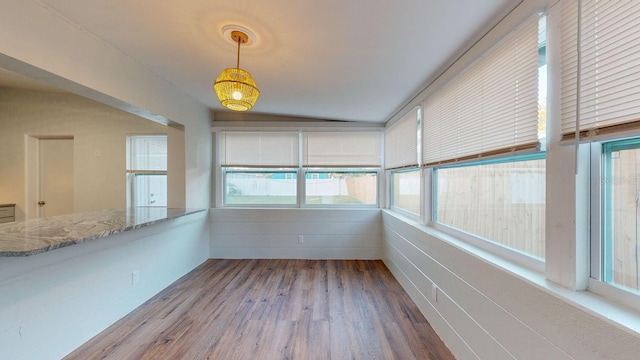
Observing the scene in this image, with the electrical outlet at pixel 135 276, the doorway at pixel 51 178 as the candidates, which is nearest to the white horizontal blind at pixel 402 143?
the electrical outlet at pixel 135 276

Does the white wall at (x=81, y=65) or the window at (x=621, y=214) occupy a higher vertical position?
the white wall at (x=81, y=65)

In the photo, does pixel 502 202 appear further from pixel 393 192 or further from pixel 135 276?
pixel 135 276

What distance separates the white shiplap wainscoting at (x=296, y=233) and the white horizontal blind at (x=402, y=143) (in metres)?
0.94

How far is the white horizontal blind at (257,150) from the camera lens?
4164 millimetres

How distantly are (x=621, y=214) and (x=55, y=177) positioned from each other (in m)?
5.94

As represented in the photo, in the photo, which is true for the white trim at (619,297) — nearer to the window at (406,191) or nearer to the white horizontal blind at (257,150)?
the window at (406,191)

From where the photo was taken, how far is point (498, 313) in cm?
142

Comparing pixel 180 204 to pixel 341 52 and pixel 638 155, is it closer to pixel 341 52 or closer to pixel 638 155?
pixel 341 52

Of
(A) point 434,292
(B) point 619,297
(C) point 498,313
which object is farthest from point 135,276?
(B) point 619,297

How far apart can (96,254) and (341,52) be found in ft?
8.60

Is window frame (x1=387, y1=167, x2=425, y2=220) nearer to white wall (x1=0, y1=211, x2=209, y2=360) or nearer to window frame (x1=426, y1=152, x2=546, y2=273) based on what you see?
window frame (x1=426, y1=152, x2=546, y2=273)

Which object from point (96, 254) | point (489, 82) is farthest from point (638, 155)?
point (96, 254)

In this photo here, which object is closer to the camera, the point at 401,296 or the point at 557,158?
the point at 557,158

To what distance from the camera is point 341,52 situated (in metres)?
2.07
